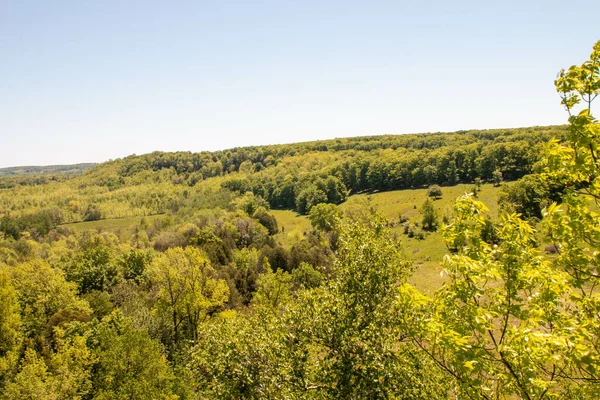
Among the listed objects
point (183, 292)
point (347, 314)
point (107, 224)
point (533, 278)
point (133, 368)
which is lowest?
point (107, 224)

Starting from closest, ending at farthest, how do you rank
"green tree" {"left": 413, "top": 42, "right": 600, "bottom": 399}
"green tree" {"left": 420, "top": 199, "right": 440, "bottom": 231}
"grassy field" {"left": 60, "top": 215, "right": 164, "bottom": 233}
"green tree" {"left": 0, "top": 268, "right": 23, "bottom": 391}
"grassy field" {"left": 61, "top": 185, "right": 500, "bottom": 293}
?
"green tree" {"left": 413, "top": 42, "right": 600, "bottom": 399} → "green tree" {"left": 0, "top": 268, "right": 23, "bottom": 391} → "grassy field" {"left": 61, "top": 185, "right": 500, "bottom": 293} → "green tree" {"left": 420, "top": 199, "right": 440, "bottom": 231} → "grassy field" {"left": 60, "top": 215, "right": 164, "bottom": 233}

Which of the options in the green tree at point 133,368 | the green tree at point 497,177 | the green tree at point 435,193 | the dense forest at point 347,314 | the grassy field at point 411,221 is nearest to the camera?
the dense forest at point 347,314

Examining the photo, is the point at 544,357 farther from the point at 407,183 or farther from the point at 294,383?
the point at 407,183

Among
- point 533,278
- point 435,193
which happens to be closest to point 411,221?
point 435,193

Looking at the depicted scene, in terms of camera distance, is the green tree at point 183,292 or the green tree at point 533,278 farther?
the green tree at point 183,292

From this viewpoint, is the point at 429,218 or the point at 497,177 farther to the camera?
the point at 497,177

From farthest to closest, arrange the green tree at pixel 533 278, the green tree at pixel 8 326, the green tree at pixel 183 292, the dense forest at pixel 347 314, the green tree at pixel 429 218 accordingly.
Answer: the green tree at pixel 429 218
the green tree at pixel 183 292
the green tree at pixel 8 326
the dense forest at pixel 347 314
the green tree at pixel 533 278

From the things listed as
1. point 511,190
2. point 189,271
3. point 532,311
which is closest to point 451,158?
point 511,190

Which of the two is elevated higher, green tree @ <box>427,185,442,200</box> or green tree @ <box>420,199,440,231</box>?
green tree @ <box>427,185,442,200</box>

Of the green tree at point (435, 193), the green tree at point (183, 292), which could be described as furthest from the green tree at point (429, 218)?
the green tree at point (183, 292)

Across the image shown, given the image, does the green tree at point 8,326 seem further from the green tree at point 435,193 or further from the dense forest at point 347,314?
the green tree at point 435,193

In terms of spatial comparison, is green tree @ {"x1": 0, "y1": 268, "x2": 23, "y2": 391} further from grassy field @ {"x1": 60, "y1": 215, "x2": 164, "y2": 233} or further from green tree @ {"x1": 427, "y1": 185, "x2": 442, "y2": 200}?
green tree @ {"x1": 427, "y1": 185, "x2": 442, "y2": 200}

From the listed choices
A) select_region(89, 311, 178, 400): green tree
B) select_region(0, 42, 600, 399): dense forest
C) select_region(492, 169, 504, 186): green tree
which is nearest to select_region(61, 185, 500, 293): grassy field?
select_region(492, 169, 504, 186): green tree

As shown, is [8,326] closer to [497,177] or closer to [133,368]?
[133,368]
